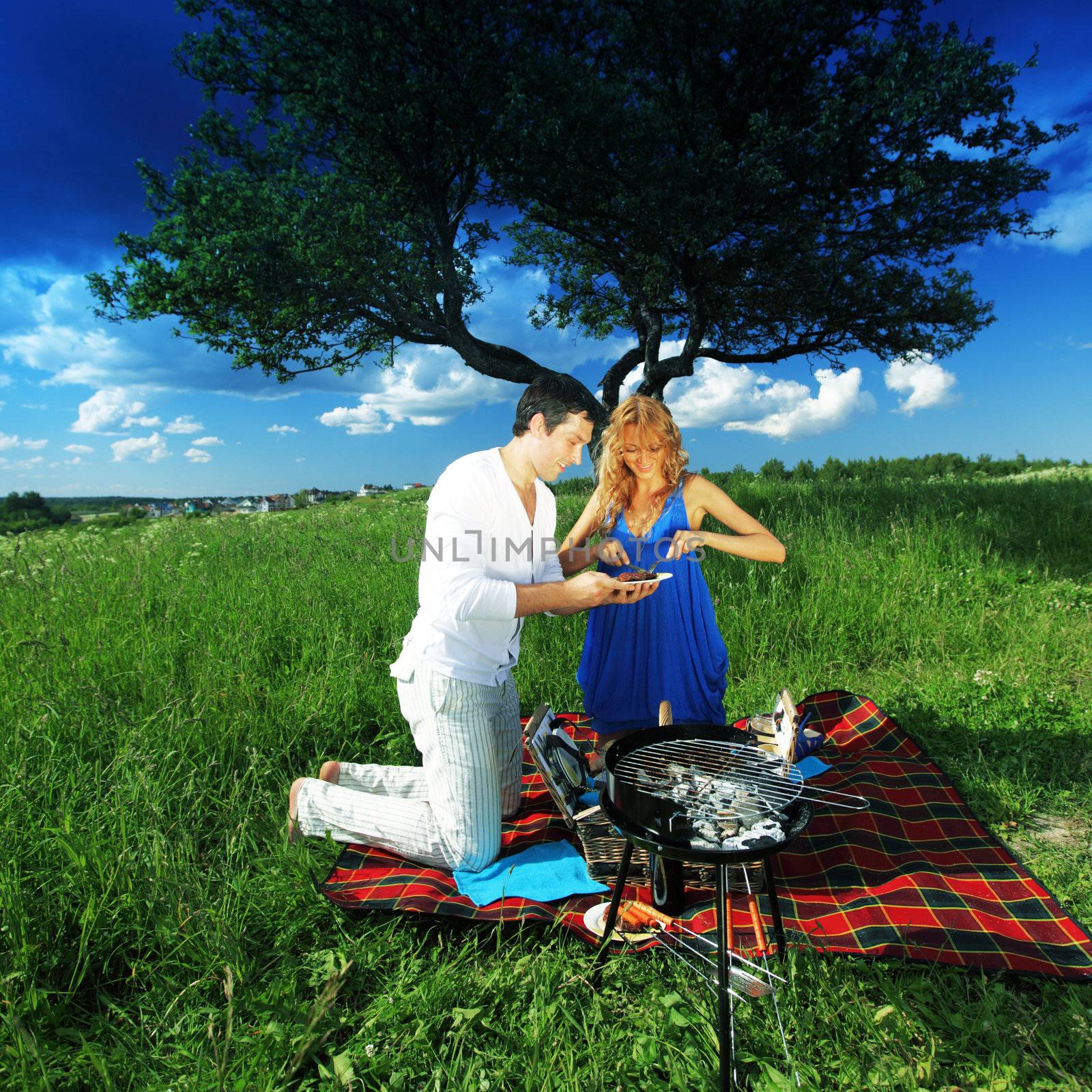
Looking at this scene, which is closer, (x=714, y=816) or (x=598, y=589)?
(x=714, y=816)

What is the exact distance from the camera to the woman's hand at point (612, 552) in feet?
A: 12.0

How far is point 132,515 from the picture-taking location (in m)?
11.9

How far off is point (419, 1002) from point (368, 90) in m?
11.7

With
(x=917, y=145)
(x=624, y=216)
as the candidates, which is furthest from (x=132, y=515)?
(x=917, y=145)

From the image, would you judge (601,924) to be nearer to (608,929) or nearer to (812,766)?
(608,929)

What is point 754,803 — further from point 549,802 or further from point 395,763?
point 395,763

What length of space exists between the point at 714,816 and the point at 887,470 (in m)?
26.1

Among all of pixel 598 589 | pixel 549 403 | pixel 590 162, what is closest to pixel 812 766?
pixel 598 589

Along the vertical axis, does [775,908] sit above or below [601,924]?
above

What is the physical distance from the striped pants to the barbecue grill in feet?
2.50

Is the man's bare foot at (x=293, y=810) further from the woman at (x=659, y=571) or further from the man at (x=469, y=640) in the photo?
the woman at (x=659, y=571)

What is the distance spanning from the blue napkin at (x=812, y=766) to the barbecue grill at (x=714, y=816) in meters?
1.19

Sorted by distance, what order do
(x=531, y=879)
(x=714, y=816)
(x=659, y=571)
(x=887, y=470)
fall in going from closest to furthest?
(x=714, y=816) < (x=531, y=879) < (x=659, y=571) < (x=887, y=470)

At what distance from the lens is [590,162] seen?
32.9 ft
